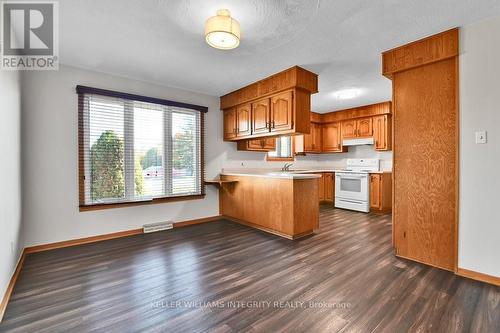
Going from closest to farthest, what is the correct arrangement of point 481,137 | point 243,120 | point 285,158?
point 481,137
point 243,120
point 285,158

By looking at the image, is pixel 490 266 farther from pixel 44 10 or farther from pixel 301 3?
pixel 44 10

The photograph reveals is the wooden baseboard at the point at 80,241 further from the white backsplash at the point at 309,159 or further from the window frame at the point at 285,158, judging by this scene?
the window frame at the point at 285,158

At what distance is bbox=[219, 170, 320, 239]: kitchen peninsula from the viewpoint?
11.2 feet

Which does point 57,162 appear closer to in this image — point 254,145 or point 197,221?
point 197,221

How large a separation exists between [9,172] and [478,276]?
14.2ft

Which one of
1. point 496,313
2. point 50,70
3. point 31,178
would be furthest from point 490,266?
point 50,70


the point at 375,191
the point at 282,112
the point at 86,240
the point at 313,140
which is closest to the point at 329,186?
the point at 375,191

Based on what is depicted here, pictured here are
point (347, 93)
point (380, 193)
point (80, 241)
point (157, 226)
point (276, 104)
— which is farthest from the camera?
point (380, 193)

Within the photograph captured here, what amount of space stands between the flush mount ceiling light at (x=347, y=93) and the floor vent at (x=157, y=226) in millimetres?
3779

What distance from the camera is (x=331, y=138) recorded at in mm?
6297

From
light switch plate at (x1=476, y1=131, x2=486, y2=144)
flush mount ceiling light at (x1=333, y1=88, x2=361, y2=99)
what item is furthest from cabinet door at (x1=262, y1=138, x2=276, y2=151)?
light switch plate at (x1=476, y1=131, x2=486, y2=144)

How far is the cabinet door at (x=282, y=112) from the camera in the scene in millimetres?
3369

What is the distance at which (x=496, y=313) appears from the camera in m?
1.70

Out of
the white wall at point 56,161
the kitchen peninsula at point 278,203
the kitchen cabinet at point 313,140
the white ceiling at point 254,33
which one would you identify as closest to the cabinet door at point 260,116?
the white ceiling at point 254,33
